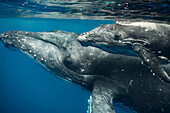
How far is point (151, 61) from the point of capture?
391 centimetres

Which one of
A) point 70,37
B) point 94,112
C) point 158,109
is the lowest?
point 158,109

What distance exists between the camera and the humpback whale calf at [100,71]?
5.21 meters

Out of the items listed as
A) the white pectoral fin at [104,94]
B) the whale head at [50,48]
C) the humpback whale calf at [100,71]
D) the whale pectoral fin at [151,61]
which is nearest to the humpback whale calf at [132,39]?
the whale pectoral fin at [151,61]

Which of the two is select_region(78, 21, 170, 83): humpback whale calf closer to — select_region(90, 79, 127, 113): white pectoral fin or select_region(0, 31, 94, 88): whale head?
select_region(90, 79, 127, 113): white pectoral fin

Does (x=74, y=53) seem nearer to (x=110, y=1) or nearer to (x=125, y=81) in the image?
(x=125, y=81)

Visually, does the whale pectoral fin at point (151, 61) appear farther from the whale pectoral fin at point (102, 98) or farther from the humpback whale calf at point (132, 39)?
the whale pectoral fin at point (102, 98)

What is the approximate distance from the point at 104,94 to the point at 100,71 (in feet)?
4.15

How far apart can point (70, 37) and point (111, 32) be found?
2736 millimetres

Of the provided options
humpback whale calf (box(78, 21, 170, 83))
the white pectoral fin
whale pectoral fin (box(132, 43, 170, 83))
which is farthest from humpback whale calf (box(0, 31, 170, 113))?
whale pectoral fin (box(132, 43, 170, 83))

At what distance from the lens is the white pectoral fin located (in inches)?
169

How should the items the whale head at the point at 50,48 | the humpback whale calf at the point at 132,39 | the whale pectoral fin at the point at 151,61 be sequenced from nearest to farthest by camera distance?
the whale pectoral fin at the point at 151,61
the humpback whale calf at the point at 132,39
the whale head at the point at 50,48

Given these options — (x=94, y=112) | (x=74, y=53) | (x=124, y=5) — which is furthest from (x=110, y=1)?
(x=94, y=112)

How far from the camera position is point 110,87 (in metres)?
5.46

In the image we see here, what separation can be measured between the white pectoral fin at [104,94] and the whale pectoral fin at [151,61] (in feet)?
6.41
